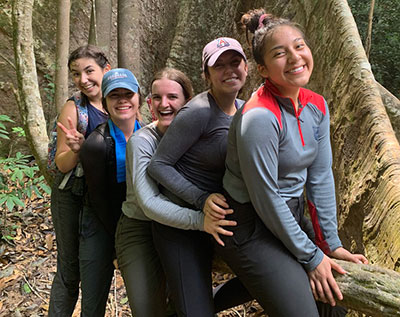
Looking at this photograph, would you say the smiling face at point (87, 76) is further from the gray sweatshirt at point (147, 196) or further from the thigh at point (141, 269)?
the thigh at point (141, 269)

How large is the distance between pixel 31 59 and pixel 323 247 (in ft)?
10.1

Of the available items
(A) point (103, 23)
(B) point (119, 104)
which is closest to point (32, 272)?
(B) point (119, 104)

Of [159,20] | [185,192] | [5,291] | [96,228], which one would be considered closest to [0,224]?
[5,291]

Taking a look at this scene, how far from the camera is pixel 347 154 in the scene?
2.53 meters

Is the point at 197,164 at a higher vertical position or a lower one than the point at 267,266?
higher

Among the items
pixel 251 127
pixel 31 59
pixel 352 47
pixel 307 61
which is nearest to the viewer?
pixel 251 127

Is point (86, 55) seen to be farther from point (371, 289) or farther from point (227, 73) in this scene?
point (371, 289)

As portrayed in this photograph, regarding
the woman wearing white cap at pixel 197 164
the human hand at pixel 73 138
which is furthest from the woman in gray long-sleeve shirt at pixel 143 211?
the human hand at pixel 73 138

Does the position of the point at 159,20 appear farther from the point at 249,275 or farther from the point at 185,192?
the point at 249,275

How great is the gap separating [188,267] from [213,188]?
15.3 inches

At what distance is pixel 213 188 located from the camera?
1.84m

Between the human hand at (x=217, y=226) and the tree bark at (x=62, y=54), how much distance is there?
2.90 meters

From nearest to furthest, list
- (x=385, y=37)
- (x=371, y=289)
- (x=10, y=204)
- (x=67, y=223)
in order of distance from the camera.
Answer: (x=371, y=289), (x=67, y=223), (x=10, y=204), (x=385, y=37)

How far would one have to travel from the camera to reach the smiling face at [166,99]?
80.8 inches
